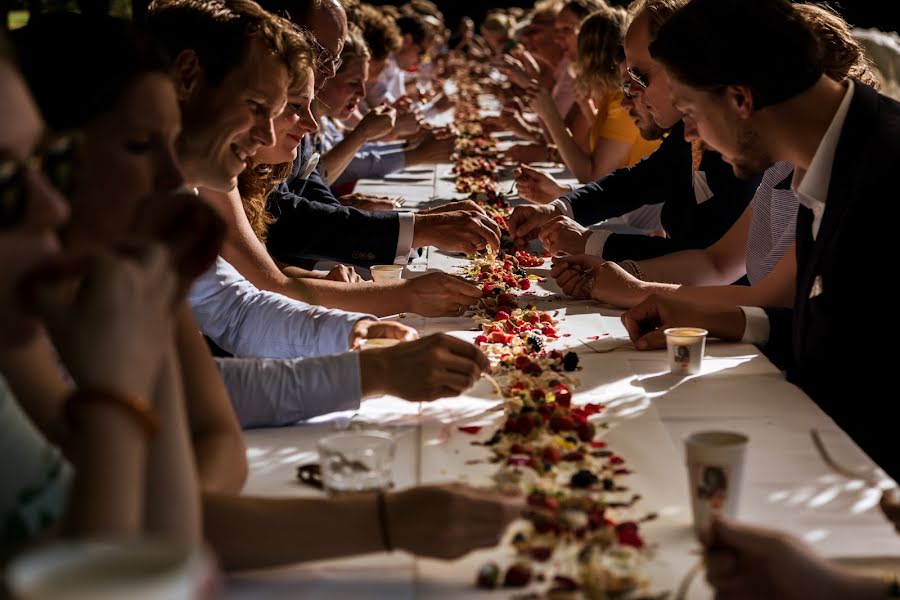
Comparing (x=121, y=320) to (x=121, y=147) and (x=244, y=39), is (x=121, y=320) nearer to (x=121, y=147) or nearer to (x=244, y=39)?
(x=121, y=147)

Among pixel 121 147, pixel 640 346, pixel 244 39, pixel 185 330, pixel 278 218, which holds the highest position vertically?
pixel 121 147

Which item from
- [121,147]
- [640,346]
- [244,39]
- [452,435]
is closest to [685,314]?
[640,346]

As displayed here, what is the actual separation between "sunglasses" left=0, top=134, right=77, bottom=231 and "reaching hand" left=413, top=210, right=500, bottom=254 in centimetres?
220

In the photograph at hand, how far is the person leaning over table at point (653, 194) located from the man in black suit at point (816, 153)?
845 millimetres

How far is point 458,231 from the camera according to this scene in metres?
3.25

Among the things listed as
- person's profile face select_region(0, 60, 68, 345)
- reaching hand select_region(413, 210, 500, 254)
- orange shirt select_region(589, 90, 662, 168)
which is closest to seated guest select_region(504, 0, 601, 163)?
orange shirt select_region(589, 90, 662, 168)

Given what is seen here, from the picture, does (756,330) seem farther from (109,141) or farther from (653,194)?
(653,194)

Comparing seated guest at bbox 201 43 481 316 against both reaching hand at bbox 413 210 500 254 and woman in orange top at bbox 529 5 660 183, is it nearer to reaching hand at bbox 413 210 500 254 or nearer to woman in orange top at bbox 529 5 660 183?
reaching hand at bbox 413 210 500 254

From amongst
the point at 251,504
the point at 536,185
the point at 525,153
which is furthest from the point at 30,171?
the point at 525,153

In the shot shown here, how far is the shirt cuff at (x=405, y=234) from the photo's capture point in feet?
10.7

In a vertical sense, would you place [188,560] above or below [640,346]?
above

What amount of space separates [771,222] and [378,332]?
1.15 m

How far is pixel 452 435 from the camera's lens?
68.1 inches

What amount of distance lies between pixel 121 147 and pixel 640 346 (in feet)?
4.34
